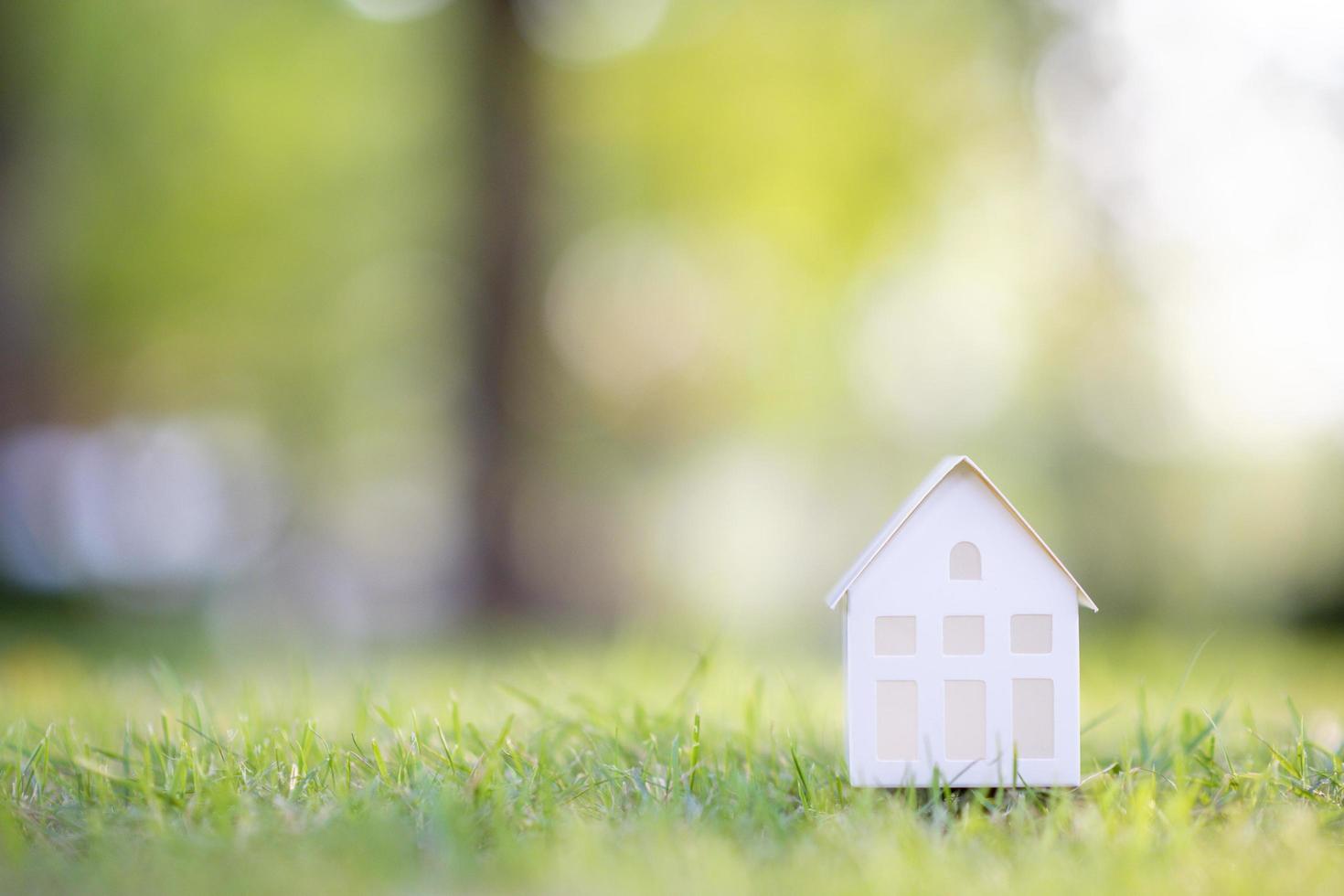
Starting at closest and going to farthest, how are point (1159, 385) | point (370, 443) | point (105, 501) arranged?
point (1159, 385) → point (105, 501) → point (370, 443)

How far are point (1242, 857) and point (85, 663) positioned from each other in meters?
4.90

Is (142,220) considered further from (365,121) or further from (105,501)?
(105,501)

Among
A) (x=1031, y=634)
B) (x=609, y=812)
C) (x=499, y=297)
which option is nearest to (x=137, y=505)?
(x=499, y=297)

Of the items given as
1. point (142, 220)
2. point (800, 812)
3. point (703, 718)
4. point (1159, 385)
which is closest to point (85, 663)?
point (703, 718)

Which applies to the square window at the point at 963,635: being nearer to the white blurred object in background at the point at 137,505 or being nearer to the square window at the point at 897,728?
the square window at the point at 897,728

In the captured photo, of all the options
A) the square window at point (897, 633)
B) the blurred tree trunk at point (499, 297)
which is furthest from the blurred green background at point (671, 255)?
the square window at point (897, 633)

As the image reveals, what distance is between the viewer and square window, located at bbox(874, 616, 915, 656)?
2055mm

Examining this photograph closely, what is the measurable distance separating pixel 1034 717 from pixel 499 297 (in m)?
6.43

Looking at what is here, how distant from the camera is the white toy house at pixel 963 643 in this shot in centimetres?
Answer: 202

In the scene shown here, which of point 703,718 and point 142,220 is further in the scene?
point 142,220

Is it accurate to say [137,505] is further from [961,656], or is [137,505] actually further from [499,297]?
[961,656]

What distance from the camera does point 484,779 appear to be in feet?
6.64

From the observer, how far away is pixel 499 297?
799 centimetres

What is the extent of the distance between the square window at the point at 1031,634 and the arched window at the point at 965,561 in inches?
4.4
